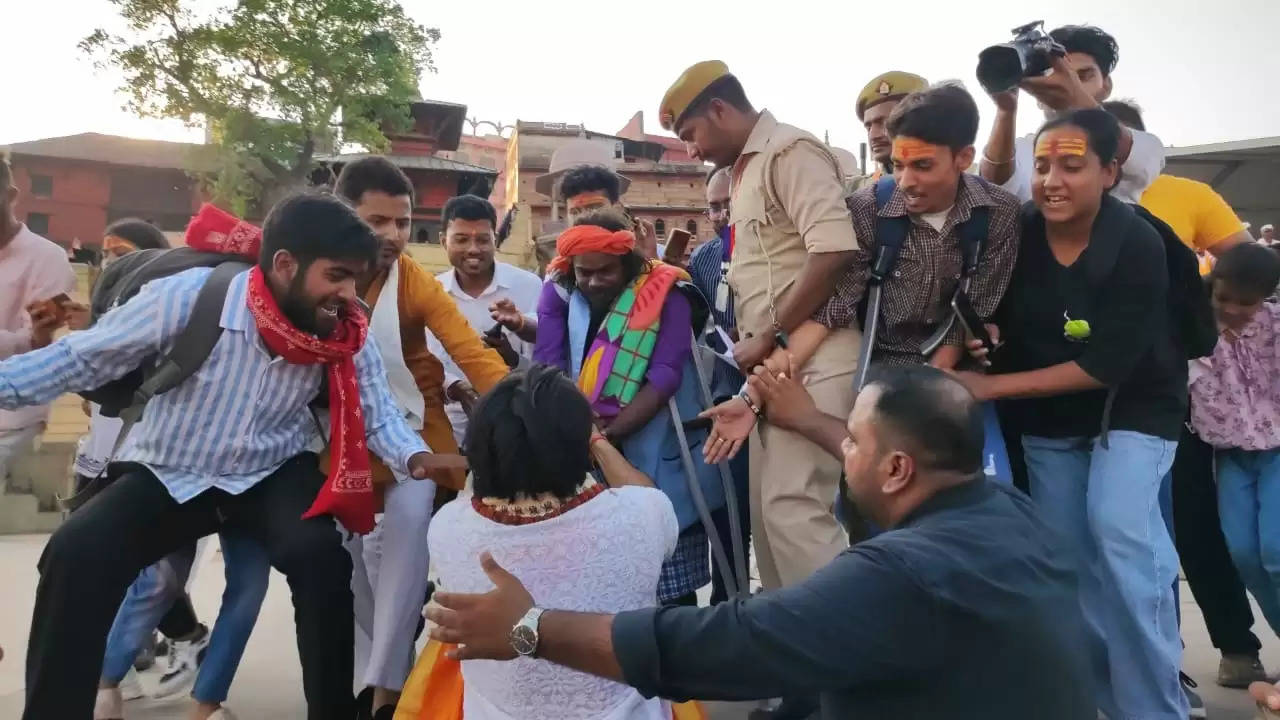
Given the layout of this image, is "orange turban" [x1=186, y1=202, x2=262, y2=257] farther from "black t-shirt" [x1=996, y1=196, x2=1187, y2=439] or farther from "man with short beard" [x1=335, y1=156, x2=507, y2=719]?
"black t-shirt" [x1=996, y1=196, x2=1187, y2=439]

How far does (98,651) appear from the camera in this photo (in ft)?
8.56

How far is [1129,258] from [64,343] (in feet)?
9.62

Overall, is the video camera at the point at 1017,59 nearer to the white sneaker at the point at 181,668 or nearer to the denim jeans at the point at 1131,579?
the denim jeans at the point at 1131,579

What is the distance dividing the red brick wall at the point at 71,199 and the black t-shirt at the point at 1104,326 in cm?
3168

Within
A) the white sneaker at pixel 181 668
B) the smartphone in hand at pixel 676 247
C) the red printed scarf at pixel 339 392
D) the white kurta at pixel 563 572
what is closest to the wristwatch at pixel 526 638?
the white kurta at pixel 563 572

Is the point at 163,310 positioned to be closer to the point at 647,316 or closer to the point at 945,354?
the point at 647,316

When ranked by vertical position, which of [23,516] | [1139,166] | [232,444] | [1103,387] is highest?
[1139,166]

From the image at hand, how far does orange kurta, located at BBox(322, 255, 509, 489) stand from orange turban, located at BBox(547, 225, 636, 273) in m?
0.46

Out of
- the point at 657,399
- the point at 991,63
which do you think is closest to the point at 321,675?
the point at 657,399

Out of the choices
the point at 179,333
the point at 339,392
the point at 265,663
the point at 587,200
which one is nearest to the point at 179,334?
the point at 179,333

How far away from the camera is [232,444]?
2.88 metres

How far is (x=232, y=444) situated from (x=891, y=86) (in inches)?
111

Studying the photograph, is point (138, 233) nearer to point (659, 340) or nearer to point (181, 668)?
point (181, 668)

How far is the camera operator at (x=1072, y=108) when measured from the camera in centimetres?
311
